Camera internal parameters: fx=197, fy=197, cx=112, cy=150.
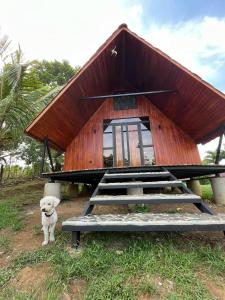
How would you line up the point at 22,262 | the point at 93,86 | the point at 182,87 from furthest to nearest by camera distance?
the point at 93,86
the point at 182,87
the point at 22,262

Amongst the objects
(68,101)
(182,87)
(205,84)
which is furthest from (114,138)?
(205,84)

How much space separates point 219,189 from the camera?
578 cm

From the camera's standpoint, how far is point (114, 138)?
26.1 ft

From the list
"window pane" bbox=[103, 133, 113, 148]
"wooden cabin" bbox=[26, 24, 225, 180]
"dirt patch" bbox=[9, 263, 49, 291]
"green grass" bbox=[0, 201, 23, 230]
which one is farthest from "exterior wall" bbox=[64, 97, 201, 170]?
"dirt patch" bbox=[9, 263, 49, 291]

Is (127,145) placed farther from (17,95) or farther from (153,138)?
(17,95)

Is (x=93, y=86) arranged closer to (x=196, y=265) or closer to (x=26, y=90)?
(x=26, y=90)

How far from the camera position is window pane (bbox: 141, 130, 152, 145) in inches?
Answer: 306

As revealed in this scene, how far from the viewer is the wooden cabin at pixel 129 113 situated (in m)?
6.10

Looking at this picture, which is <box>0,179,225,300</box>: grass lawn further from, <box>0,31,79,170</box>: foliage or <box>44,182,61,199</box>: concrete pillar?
<box>0,31,79,170</box>: foliage

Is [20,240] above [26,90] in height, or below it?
below

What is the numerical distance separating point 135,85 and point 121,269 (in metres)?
7.57

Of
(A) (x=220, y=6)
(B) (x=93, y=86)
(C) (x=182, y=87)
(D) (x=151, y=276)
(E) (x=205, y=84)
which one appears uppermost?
(A) (x=220, y=6)

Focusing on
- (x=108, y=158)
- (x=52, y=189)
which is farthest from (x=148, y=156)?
(x=52, y=189)

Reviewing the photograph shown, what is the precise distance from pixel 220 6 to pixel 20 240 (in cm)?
1189
